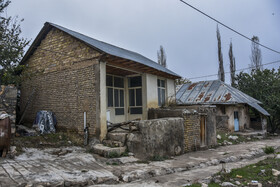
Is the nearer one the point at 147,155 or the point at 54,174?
the point at 54,174

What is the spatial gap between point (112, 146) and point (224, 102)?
459 inches

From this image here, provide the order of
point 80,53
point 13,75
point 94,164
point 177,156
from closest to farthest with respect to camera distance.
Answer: point 94,164
point 177,156
point 80,53
point 13,75

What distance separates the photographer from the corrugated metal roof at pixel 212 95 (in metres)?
17.1

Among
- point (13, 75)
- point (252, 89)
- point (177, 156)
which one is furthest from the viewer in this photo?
point (252, 89)

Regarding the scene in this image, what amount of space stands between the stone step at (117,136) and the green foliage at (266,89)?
15.9 meters

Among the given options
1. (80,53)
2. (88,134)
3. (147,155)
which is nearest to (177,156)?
(147,155)

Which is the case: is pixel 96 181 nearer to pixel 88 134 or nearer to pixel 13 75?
pixel 88 134

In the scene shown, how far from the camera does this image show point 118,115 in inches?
467

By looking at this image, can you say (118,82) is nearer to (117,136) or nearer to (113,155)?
(117,136)

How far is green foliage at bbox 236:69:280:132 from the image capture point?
1953 cm

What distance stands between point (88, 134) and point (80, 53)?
361 centimetres

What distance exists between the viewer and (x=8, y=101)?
27.6 ft

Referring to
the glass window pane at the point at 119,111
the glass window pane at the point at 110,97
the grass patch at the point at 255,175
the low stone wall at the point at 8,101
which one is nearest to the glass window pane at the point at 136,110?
the glass window pane at the point at 119,111

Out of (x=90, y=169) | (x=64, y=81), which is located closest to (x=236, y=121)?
(x=64, y=81)
